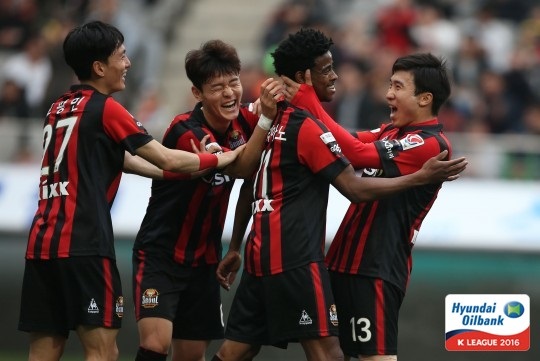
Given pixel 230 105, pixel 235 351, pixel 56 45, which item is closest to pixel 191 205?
pixel 230 105

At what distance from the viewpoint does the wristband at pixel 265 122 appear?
723cm

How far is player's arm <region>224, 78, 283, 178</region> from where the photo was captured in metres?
7.12

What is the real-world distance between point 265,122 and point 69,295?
152 centimetres

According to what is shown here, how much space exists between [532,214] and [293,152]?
614 cm

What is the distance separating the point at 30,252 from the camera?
7.12 metres

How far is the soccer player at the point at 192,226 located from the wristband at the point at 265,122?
0.42 meters

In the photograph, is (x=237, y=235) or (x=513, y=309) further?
(x=513, y=309)

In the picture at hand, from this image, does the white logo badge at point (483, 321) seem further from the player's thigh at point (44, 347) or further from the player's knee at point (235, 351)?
the player's thigh at point (44, 347)

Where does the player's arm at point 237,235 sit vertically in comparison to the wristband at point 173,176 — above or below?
below

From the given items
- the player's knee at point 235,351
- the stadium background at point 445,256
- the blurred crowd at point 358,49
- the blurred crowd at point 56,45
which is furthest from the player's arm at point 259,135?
the blurred crowd at point 56,45

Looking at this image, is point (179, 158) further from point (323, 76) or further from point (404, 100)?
point (404, 100)

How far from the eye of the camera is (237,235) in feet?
25.7

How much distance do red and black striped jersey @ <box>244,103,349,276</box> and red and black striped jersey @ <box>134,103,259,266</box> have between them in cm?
69

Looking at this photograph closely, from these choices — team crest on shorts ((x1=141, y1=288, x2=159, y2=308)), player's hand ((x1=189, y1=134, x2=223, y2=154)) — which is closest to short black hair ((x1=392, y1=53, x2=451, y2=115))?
player's hand ((x1=189, y1=134, x2=223, y2=154))
